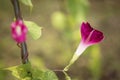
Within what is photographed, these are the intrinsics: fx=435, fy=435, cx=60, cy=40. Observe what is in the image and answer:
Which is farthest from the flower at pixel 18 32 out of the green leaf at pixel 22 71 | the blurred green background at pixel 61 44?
the blurred green background at pixel 61 44

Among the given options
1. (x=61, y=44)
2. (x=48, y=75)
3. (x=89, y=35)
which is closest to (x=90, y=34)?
(x=89, y=35)

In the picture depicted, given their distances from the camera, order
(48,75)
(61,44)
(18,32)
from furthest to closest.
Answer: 1. (61,44)
2. (48,75)
3. (18,32)

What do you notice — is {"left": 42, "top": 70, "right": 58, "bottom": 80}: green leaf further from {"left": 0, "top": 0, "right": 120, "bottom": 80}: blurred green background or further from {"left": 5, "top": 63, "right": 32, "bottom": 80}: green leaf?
{"left": 0, "top": 0, "right": 120, "bottom": 80}: blurred green background

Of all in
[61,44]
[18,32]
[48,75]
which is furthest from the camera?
[61,44]

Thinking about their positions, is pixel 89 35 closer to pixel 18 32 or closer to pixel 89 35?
pixel 89 35

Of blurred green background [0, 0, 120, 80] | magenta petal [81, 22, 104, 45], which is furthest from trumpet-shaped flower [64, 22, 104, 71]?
blurred green background [0, 0, 120, 80]

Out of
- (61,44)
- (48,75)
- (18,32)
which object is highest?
(18,32)

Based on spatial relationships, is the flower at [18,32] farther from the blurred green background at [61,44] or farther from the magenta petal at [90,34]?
the blurred green background at [61,44]

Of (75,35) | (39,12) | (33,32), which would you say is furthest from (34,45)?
(33,32)

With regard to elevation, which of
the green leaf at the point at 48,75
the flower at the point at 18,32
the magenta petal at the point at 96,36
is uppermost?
the flower at the point at 18,32
